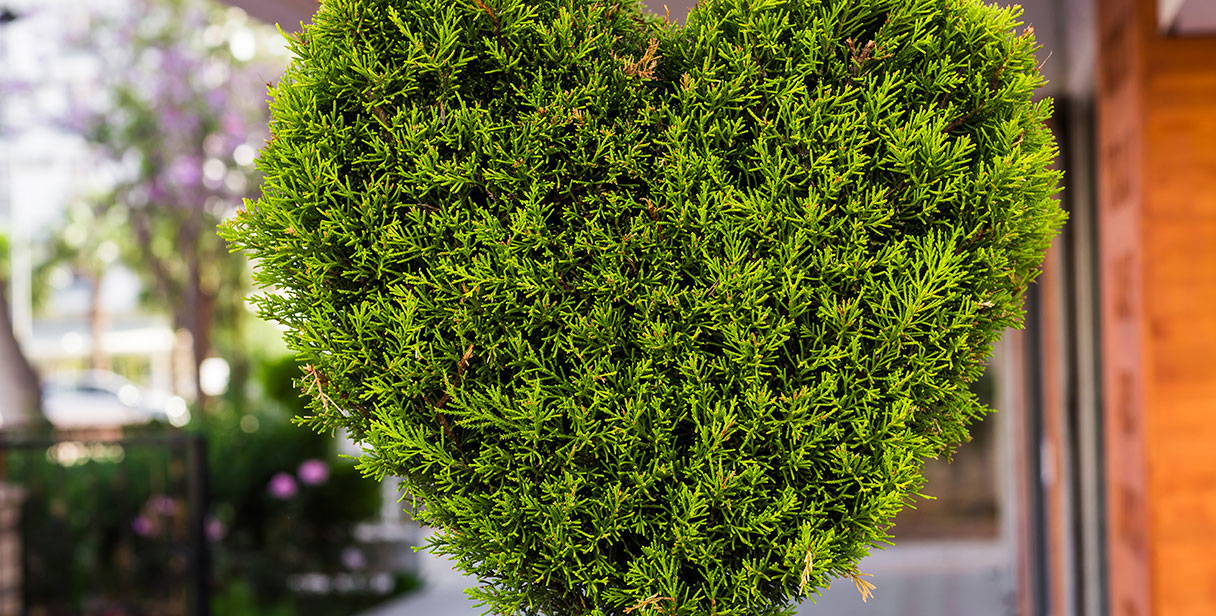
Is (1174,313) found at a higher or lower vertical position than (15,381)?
higher

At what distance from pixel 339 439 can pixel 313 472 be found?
1.42 metres

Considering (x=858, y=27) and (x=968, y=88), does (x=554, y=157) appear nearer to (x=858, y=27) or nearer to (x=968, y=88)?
(x=858, y=27)

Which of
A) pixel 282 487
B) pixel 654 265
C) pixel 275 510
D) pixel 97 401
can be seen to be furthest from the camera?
pixel 97 401

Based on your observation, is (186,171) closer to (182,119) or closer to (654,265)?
(182,119)

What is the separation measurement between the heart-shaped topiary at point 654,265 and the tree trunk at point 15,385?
556cm

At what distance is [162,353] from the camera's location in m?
30.3

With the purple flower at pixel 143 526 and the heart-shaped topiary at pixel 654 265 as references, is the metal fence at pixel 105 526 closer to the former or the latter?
the purple flower at pixel 143 526

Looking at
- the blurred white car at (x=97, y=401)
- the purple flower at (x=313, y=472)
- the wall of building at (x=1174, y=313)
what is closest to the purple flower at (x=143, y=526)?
the purple flower at (x=313, y=472)

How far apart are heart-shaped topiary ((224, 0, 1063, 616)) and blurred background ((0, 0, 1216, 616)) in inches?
15.2

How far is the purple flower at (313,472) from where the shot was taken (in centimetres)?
693

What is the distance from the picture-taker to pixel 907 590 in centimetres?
776

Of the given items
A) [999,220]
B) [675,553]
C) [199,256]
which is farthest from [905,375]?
[199,256]

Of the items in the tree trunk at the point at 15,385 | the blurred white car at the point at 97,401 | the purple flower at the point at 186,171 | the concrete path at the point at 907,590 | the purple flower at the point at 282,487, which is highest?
the purple flower at the point at 186,171

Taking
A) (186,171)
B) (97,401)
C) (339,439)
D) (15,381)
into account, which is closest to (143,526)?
(15,381)
